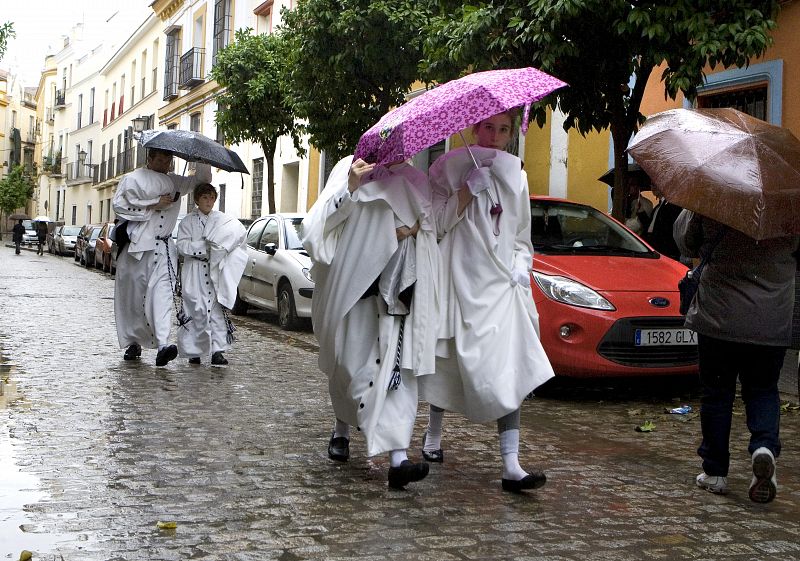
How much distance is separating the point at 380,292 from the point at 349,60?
36.6 feet

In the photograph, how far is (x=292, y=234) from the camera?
42.4ft

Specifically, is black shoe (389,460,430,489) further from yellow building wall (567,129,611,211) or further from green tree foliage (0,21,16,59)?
green tree foliage (0,21,16,59)

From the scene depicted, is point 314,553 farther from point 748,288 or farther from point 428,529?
point 748,288

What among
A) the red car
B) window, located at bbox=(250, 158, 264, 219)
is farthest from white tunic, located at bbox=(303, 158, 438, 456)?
window, located at bbox=(250, 158, 264, 219)

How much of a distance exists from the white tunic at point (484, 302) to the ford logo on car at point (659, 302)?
2.92 metres

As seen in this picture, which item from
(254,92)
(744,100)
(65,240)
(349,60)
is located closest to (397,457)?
(744,100)

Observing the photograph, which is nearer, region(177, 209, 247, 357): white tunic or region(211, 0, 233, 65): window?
region(177, 209, 247, 357): white tunic

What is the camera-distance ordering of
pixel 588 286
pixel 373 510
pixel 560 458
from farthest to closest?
pixel 588 286
pixel 560 458
pixel 373 510

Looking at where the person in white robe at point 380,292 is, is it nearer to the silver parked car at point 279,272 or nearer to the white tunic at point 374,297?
the white tunic at point 374,297

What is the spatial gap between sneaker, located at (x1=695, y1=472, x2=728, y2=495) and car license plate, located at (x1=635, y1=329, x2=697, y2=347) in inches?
101

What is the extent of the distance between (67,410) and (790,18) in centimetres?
988

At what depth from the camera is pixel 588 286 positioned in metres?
7.52

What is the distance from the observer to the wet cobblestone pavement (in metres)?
3.82

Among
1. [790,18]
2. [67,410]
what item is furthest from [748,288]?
[790,18]
